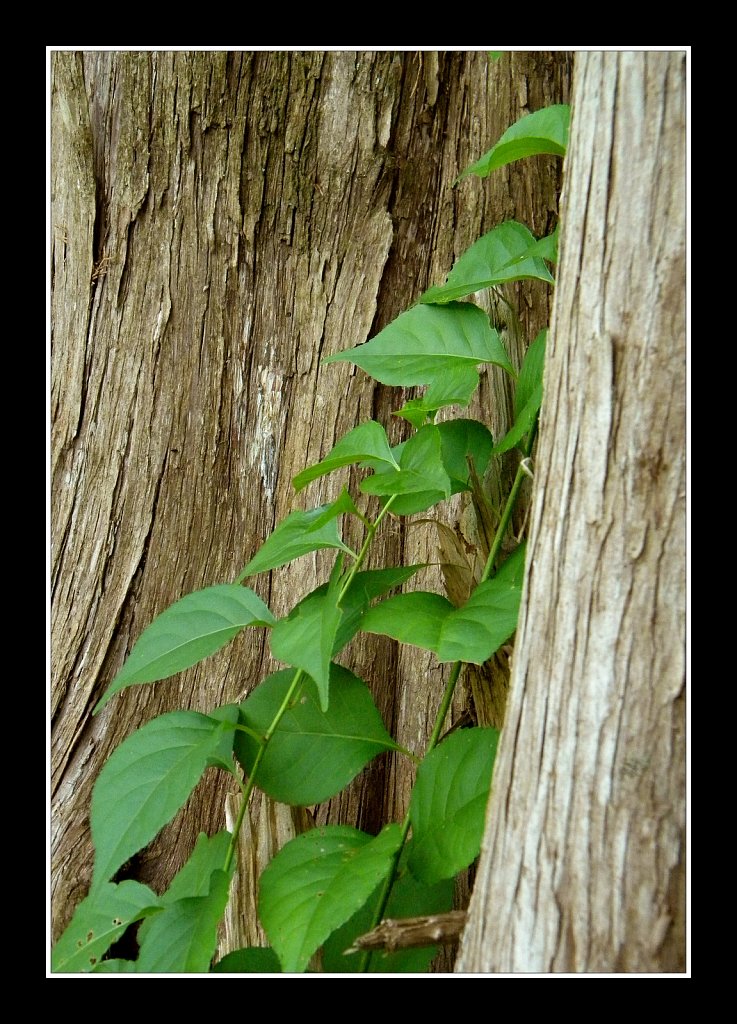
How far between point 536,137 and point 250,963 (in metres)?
1.12

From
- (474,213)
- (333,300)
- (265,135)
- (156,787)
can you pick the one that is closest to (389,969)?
(156,787)

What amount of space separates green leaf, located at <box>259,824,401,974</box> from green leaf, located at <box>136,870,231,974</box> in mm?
53

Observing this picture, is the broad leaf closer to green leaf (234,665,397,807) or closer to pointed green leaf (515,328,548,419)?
green leaf (234,665,397,807)

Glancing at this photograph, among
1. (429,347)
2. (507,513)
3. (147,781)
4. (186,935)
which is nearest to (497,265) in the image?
(429,347)

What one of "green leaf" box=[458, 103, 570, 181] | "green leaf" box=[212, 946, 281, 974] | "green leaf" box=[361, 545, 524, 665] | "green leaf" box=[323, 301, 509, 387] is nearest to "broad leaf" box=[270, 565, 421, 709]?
"green leaf" box=[361, 545, 524, 665]

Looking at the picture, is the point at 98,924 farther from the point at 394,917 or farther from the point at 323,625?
the point at 323,625

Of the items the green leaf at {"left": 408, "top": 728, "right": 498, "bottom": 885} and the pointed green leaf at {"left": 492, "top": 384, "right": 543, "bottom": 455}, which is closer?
the green leaf at {"left": 408, "top": 728, "right": 498, "bottom": 885}

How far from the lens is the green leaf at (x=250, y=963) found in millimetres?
1038

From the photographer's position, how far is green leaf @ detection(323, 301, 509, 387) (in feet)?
3.61

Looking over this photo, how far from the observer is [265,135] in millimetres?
1480

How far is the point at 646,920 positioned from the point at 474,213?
1093 millimetres

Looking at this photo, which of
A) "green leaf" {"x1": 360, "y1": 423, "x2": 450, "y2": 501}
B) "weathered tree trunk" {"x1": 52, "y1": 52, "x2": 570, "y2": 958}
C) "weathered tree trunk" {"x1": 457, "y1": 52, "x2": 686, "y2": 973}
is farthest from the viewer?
"weathered tree trunk" {"x1": 52, "y1": 52, "x2": 570, "y2": 958}

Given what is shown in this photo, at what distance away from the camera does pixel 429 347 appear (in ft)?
3.66

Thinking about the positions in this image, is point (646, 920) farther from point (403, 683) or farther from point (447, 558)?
point (403, 683)
